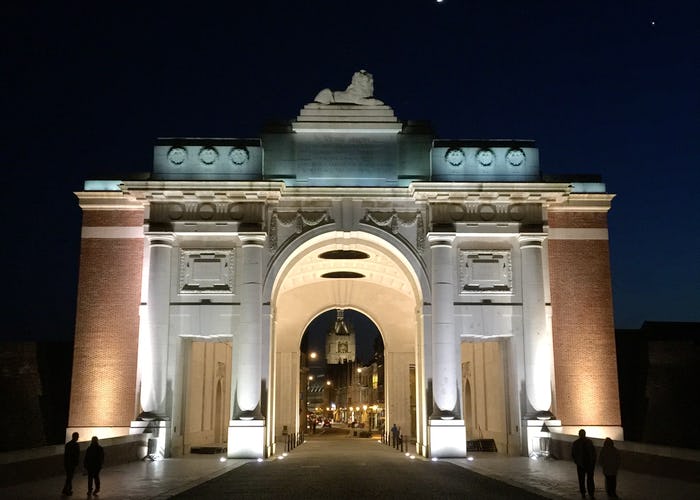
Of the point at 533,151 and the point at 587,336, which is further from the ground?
the point at 533,151

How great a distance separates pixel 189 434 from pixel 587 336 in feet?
52.5

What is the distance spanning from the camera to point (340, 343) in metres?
94.2

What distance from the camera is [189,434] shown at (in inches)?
1244

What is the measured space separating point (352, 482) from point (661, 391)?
869 inches

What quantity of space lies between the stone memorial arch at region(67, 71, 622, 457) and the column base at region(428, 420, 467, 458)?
0.05 meters

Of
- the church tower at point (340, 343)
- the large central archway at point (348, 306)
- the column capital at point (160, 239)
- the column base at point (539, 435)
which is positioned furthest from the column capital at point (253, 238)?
the church tower at point (340, 343)

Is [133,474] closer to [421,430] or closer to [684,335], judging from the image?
[421,430]

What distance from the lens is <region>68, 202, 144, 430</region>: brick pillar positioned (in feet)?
92.6

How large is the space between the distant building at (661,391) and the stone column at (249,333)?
18290 millimetres

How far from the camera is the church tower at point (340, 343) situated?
94.1m

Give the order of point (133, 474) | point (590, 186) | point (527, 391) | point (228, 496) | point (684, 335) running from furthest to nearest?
point (684, 335) < point (590, 186) < point (527, 391) < point (133, 474) < point (228, 496)

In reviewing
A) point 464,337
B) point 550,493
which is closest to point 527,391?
point 464,337

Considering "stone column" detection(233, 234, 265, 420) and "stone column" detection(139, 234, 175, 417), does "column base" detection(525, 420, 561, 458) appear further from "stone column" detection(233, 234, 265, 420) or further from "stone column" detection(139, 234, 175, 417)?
"stone column" detection(139, 234, 175, 417)

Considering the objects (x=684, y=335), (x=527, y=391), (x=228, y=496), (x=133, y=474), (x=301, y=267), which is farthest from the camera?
(x=684, y=335)
